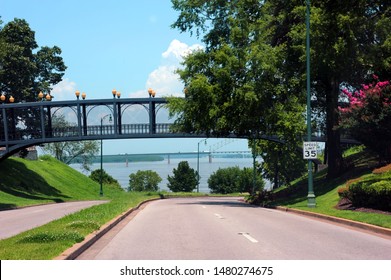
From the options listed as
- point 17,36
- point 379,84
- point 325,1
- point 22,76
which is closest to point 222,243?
point 325,1

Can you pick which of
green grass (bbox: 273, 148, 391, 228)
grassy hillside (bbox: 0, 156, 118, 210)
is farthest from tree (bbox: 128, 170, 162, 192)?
green grass (bbox: 273, 148, 391, 228)

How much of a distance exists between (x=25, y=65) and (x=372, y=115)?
3841 centimetres

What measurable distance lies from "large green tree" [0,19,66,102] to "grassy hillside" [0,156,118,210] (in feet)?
28.4

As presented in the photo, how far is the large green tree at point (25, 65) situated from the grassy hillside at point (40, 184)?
8653 mm

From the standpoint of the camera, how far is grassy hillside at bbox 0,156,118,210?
4766 centimetres

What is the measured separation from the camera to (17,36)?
5659 centimetres

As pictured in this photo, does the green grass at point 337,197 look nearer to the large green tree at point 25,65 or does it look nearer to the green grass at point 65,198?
the green grass at point 65,198

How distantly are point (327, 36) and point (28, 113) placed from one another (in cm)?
4022

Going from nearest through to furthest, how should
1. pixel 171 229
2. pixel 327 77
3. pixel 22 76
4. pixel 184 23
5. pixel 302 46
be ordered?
pixel 171 229
pixel 302 46
pixel 327 77
pixel 184 23
pixel 22 76

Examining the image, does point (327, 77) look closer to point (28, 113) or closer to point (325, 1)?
point (325, 1)

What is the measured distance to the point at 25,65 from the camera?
2103 inches

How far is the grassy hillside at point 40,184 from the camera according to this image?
47656 millimetres

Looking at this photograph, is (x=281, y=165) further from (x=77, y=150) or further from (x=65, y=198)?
(x=77, y=150)

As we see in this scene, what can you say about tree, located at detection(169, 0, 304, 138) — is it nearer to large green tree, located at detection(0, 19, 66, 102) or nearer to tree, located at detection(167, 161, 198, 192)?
large green tree, located at detection(0, 19, 66, 102)
